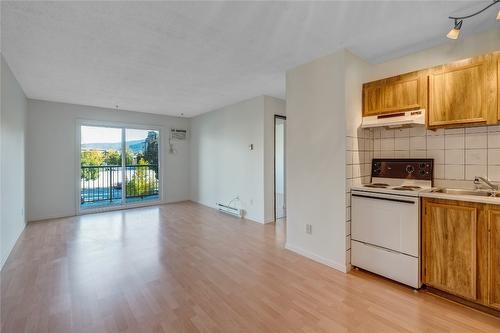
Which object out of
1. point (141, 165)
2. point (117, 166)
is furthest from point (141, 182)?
point (117, 166)

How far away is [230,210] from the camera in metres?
5.23

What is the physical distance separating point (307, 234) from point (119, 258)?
241cm

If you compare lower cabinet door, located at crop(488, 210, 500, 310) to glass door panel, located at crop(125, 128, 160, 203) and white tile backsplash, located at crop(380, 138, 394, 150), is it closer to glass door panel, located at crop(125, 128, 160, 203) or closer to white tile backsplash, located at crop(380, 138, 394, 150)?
white tile backsplash, located at crop(380, 138, 394, 150)

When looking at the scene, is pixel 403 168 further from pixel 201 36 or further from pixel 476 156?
pixel 201 36

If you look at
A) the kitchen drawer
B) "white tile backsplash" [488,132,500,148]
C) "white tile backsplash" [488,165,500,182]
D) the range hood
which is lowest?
the kitchen drawer

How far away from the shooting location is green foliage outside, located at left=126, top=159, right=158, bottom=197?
6.16m

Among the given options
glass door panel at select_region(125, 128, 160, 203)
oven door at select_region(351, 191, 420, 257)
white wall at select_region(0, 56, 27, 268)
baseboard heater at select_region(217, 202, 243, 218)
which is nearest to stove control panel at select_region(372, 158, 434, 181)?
oven door at select_region(351, 191, 420, 257)

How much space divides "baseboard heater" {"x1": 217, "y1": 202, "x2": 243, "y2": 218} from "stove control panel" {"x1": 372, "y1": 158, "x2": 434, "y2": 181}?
2847 millimetres

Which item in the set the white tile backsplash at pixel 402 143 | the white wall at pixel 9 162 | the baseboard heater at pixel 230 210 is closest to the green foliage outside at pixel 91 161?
the white wall at pixel 9 162

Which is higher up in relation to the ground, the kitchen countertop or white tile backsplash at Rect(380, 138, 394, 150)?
white tile backsplash at Rect(380, 138, 394, 150)

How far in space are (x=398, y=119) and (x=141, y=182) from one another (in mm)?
5967

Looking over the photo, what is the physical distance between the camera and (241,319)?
72.9 inches

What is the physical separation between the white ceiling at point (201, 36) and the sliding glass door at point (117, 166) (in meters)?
2.09

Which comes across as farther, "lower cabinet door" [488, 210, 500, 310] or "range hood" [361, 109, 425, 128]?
"range hood" [361, 109, 425, 128]
